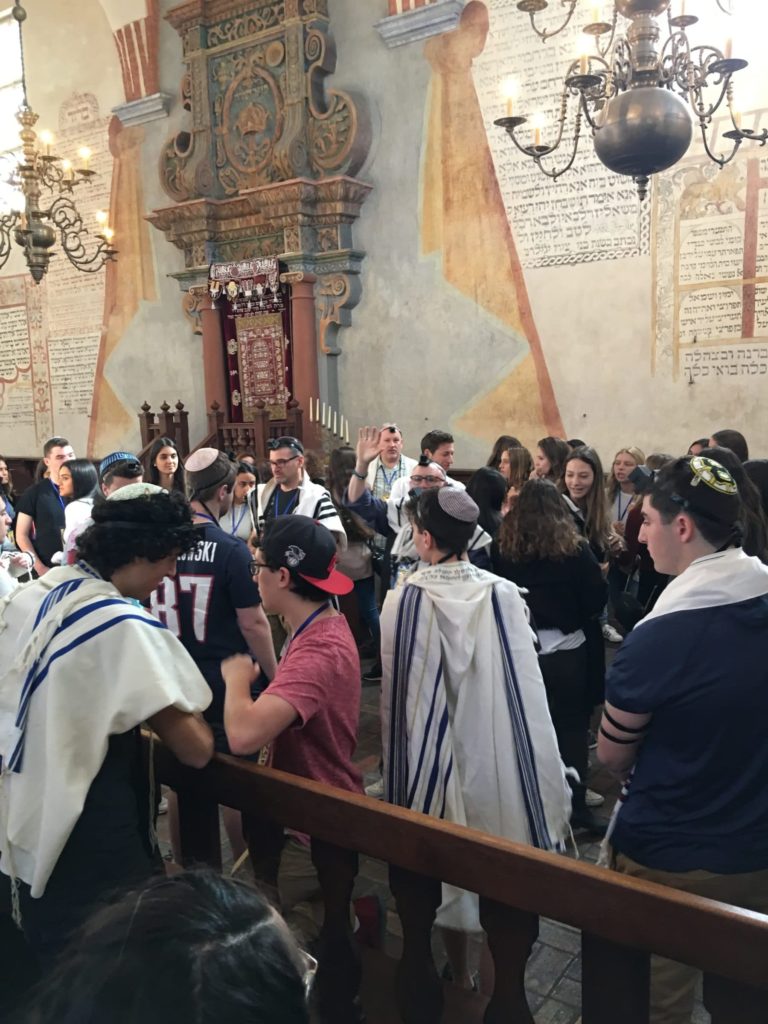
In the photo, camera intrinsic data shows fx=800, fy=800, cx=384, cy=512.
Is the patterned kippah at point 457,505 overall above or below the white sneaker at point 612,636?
above

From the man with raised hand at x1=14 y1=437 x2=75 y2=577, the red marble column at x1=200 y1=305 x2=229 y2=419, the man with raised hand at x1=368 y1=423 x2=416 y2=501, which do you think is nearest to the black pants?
the man with raised hand at x1=368 y1=423 x2=416 y2=501

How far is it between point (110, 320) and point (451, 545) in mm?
9914

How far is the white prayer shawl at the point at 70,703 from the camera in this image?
5.07ft

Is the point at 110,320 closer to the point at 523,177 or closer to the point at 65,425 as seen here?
the point at 65,425

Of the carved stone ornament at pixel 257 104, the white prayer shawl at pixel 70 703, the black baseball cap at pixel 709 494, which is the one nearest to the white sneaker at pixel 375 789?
the white prayer shawl at pixel 70 703

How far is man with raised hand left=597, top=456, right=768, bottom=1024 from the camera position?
5.39 feet

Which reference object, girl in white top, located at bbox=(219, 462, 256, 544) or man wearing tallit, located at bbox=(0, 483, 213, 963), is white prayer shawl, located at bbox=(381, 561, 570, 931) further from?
girl in white top, located at bbox=(219, 462, 256, 544)

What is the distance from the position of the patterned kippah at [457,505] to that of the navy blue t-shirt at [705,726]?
691 mm

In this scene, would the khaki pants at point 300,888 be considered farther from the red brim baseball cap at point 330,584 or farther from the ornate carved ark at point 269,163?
the ornate carved ark at point 269,163

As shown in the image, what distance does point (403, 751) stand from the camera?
90.4 inches

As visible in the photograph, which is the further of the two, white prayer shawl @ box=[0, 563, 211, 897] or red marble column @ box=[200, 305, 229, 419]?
red marble column @ box=[200, 305, 229, 419]

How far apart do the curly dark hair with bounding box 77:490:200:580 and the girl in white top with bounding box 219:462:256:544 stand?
2.37 metres

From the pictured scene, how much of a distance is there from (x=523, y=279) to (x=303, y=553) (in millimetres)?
6325

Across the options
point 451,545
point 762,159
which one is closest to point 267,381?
point 762,159
